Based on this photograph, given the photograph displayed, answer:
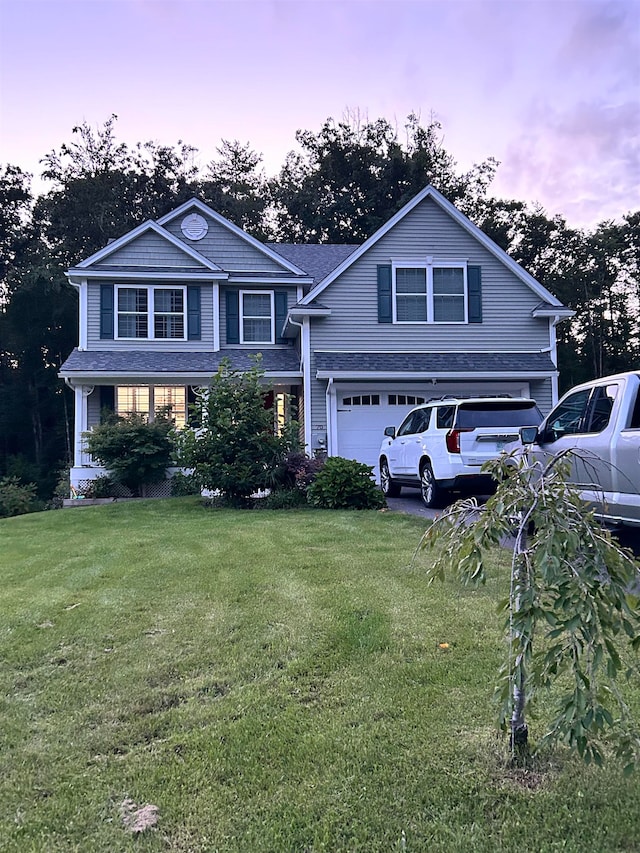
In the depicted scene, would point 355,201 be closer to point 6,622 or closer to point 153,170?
point 153,170

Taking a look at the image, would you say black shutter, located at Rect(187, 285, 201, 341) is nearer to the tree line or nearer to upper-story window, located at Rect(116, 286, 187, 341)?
upper-story window, located at Rect(116, 286, 187, 341)

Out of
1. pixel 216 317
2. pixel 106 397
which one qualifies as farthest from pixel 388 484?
pixel 106 397

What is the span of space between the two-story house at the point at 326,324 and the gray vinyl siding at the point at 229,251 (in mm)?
38

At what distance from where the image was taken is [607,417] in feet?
19.7

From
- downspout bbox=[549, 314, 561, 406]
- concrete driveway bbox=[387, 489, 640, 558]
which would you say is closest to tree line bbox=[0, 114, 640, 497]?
downspout bbox=[549, 314, 561, 406]

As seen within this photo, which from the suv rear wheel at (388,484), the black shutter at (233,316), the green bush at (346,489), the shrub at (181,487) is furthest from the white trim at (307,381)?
the green bush at (346,489)

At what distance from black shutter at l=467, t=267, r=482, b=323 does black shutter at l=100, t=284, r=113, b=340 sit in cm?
1012

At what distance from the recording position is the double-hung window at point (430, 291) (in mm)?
15711

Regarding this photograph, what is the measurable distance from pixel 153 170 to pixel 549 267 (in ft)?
71.5

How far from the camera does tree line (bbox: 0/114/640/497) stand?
87.7ft

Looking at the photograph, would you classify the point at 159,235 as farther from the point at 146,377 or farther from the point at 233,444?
the point at 233,444

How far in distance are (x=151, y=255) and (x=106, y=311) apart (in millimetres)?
2106

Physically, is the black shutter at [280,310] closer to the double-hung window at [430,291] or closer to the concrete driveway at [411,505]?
the double-hung window at [430,291]

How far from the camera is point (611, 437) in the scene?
228 inches
